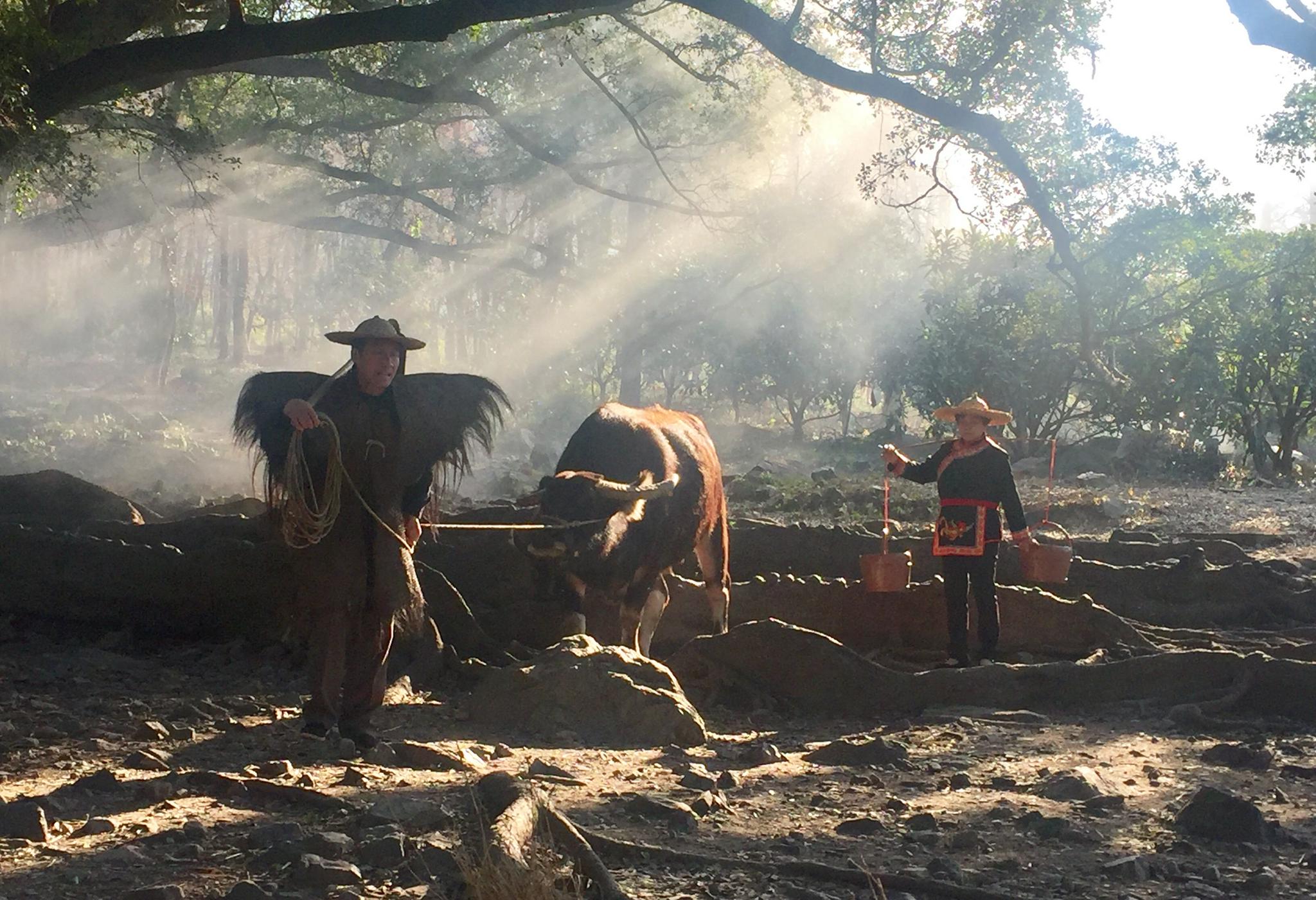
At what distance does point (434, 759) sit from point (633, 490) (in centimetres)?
244

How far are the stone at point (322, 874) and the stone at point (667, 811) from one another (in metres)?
1.23

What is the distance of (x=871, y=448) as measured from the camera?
30125mm

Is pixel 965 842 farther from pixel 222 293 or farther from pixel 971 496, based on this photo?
pixel 222 293

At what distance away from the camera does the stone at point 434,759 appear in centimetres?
572

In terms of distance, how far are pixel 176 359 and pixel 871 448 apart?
3455 cm

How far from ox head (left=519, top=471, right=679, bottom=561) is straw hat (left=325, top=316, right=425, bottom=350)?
144cm

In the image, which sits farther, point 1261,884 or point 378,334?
point 378,334

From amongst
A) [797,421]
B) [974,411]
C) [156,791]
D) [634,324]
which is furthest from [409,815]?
[634,324]

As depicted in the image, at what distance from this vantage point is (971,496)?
8.79 metres

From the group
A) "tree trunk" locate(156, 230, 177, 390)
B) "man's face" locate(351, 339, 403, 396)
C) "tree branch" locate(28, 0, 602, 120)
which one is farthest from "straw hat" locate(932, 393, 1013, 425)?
"tree trunk" locate(156, 230, 177, 390)

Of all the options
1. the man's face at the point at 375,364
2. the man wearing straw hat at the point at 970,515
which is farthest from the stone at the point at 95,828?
the man wearing straw hat at the point at 970,515

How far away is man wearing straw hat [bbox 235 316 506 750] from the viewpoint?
6.34 m

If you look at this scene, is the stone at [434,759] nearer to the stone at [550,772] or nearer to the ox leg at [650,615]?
the stone at [550,772]

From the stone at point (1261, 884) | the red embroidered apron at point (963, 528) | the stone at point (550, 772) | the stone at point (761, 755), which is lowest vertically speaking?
the stone at point (761, 755)
